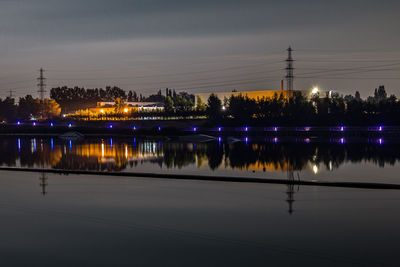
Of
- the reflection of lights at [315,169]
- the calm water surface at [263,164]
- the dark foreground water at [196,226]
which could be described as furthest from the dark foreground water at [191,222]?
the reflection of lights at [315,169]

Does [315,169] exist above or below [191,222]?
below

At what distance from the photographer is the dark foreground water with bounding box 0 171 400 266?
16.2 metres

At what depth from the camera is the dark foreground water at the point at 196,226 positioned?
16203mm

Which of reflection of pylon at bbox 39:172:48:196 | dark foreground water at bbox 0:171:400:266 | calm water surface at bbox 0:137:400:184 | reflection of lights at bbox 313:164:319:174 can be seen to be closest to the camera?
dark foreground water at bbox 0:171:400:266

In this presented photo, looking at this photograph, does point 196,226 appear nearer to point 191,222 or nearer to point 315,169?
point 191,222

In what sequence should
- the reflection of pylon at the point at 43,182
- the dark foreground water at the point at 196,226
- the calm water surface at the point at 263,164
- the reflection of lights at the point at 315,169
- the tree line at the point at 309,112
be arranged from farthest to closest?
the tree line at the point at 309,112 → the reflection of lights at the point at 315,169 → the calm water surface at the point at 263,164 → the reflection of pylon at the point at 43,182 → the dark foreground water at the point at 196,226

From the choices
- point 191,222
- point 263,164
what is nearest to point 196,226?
point 191,222

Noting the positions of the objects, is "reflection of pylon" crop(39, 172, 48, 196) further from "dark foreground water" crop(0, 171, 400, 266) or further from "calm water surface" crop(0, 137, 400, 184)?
"calm water surface" crop(0, 137, 400, 184)

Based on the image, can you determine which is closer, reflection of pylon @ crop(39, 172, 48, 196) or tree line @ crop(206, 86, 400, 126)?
reflection of pylon @ crop(39, 172, 48, 196)

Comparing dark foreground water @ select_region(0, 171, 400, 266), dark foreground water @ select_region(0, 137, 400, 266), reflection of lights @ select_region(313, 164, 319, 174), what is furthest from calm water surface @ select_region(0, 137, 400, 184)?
dark foreground water @ select_region(0, 171, 400, 266)

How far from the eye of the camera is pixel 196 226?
20375 mm

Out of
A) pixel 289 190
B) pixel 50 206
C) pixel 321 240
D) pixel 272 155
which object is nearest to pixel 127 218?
pixel 50 206

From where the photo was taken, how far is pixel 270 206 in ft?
79.2

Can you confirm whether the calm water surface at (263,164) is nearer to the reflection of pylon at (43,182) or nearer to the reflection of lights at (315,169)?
the reflection of lights at (315,169)
